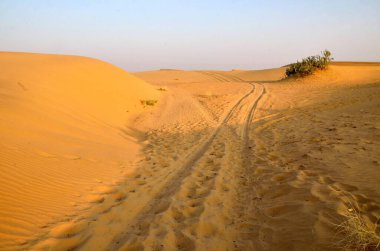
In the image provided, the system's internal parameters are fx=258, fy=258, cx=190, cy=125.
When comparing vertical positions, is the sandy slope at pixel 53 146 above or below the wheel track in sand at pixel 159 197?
above

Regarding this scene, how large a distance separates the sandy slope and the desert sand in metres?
0.02

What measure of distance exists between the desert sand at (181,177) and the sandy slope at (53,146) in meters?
0.02

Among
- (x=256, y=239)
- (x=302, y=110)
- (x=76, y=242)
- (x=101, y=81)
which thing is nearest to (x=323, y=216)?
(x=256, y=239)

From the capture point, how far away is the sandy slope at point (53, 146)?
3.59m

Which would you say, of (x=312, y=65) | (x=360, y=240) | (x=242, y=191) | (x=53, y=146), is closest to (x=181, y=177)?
(x=242, y=191)

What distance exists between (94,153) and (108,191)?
6.00 feet

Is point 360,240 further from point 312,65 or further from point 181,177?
point 312,65

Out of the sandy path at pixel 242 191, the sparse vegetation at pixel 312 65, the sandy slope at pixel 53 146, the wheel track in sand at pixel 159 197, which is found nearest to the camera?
the sandy path at pixel 242 191

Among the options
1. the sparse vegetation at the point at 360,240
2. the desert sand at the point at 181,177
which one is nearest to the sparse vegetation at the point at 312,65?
the desert sand at the point at 181,177

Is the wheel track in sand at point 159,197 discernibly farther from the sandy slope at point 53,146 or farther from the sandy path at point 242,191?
the sandy slope at point 53,146

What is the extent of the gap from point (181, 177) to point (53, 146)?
2975 mm

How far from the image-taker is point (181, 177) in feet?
16.4

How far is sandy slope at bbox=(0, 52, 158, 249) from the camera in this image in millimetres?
3592

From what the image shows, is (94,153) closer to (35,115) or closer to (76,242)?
(35,115)
